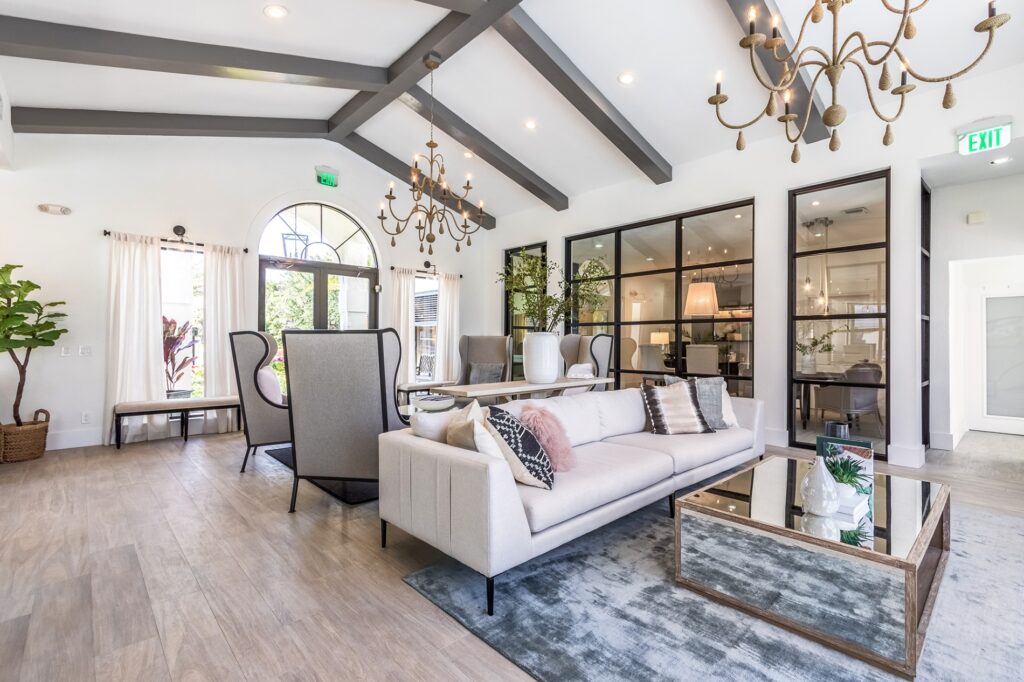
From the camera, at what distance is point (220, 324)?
218 inches

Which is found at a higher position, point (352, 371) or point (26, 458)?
point (352, 371)

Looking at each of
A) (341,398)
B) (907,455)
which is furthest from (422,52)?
(907,455)

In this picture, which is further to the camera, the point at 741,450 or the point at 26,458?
the point at 26,458

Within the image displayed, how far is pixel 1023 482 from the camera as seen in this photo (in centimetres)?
376

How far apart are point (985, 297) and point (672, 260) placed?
3.71 meters

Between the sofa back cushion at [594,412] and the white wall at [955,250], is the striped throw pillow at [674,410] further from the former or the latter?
the white wall at [955,250]

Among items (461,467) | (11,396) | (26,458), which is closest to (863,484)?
(461,467)

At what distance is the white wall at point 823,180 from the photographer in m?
4.09

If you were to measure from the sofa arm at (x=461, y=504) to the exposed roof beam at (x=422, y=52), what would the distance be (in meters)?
3.32

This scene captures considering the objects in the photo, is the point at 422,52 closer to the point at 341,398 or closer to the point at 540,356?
the point at 540,356

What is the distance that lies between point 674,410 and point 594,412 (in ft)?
2.27

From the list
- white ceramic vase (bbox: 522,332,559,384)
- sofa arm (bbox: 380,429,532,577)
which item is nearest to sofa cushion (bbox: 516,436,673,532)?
sofa arm (bbox: 380,429,532,577)

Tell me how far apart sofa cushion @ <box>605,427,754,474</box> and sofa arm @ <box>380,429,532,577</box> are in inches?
52.3

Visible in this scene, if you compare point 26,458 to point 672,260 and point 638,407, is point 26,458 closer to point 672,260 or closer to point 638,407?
point 638,407
